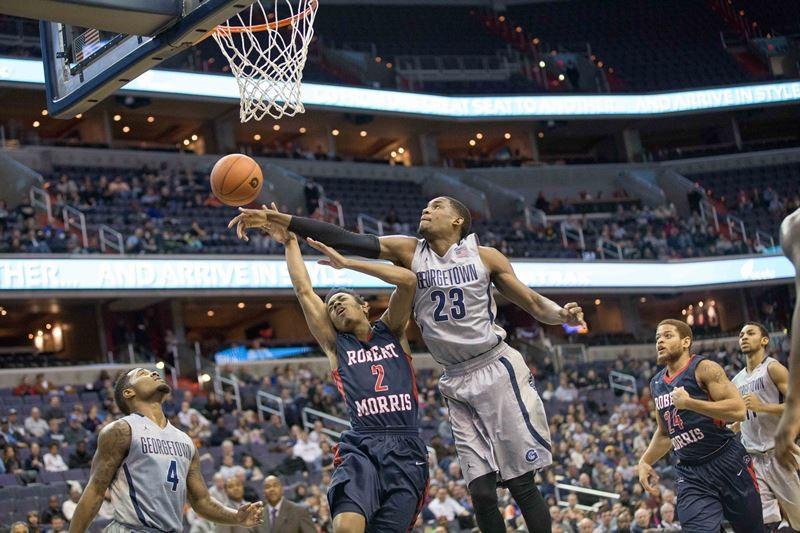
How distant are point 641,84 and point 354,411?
35.4m

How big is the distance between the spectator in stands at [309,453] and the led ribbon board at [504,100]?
15.4 m

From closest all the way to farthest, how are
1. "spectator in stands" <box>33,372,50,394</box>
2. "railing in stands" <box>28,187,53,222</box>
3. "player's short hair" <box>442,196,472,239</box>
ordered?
"player's short hair" <box>442,196,472,239</box> → "spectator in stands" <box>33,372,50,394</box> → "railing in stands" <box>28,187,53,222</box>

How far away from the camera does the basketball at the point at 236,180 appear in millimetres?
6992

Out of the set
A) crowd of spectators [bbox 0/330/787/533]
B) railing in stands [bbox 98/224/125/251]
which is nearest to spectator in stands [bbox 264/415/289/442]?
crowd of spectators [bbox 0/330/787/533]

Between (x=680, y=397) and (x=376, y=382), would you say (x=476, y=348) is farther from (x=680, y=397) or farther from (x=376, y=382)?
(x=680, y=397)

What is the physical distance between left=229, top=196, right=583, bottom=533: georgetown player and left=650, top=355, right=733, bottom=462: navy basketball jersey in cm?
151

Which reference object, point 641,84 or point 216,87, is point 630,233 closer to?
point 641,84

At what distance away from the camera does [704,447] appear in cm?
792

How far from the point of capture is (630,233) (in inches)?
1387

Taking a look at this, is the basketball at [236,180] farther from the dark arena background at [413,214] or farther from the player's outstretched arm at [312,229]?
the dark arena background at [413,214]

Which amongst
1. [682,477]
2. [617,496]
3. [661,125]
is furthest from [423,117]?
[682,477]

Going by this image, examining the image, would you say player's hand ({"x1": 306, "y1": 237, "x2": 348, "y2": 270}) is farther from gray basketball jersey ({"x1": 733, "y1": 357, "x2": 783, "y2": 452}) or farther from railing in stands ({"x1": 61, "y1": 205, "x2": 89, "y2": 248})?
railing in stands ({"x1": 61, "y1": 205, "x2": 89, "y2": 248})

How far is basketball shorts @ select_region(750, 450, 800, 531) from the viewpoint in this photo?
913 cm

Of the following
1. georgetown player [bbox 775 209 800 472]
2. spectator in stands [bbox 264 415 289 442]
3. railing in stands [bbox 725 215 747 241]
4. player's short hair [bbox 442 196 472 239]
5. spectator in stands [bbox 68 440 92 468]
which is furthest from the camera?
railing in stands [bbox 725 215 747 241]
